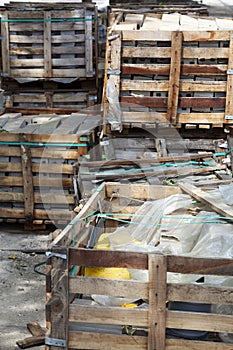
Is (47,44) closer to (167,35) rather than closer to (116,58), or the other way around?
(116,58)

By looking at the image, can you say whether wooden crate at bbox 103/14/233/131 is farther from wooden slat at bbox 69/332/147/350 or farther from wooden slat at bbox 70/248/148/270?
wooden slat at bbox 69/332/147/350

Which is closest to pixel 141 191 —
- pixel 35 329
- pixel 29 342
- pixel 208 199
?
pixel 208 199

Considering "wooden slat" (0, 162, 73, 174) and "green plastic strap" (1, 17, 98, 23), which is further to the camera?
"green plastic strap" (1, 17, 98, 23)

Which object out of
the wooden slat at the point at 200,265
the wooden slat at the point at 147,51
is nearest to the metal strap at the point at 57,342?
the wooden slat at the point at 200,265

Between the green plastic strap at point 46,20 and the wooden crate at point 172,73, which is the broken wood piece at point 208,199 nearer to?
the wooden crate at point 172,73

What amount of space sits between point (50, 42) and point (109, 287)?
26.5 feet

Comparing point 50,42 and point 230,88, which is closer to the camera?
point 230,88

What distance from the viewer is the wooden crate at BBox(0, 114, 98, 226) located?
28.1 ft

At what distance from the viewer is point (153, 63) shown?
8203 mm

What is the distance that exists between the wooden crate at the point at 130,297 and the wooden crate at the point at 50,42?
297 inches

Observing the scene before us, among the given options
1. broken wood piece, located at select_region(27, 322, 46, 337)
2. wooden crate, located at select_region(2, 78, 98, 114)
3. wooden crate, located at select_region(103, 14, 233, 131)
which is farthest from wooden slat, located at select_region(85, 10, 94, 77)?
broken wood piece, located at select_region(27, 322, 46, 337)

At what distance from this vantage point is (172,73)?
8.09m

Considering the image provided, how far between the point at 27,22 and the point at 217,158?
18.3 feet


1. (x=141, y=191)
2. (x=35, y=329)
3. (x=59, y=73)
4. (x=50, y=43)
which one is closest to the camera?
(x=35, y=329)
